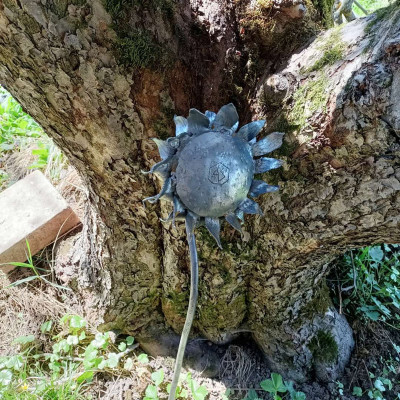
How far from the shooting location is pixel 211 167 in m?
0.69

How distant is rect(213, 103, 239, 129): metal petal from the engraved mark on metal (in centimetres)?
12

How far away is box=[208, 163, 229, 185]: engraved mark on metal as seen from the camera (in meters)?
0.69

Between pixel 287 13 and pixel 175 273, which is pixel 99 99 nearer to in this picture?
pixel 287 13

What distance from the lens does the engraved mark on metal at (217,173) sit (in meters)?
0.69

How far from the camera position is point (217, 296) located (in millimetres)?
1279

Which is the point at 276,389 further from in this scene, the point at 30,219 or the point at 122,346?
the point at 30,219

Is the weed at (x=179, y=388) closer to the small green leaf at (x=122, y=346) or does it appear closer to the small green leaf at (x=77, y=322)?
the small green leaf at (x=122, y=346)

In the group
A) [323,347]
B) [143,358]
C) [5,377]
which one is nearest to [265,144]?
[323,347]

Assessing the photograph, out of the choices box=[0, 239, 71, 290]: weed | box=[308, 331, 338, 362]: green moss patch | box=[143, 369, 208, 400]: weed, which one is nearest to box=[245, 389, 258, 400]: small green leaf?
box=[143, 369, 208, 400]: weed

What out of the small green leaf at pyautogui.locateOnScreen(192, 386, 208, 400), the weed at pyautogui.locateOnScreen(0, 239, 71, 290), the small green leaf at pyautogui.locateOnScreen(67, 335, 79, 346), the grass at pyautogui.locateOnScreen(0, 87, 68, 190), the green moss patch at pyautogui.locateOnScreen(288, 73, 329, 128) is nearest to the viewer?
the green moss patch at pyautogui.locateOnScreen(288, 73, 329, 128)

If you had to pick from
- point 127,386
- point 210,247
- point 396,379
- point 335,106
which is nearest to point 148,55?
point 335,106

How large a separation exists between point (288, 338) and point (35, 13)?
4.31 feet

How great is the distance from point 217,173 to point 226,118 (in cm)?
16

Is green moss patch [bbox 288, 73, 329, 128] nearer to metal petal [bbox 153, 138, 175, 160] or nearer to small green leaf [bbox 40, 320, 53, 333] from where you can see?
metal petal [bbox 153, 138, 175, 160]
